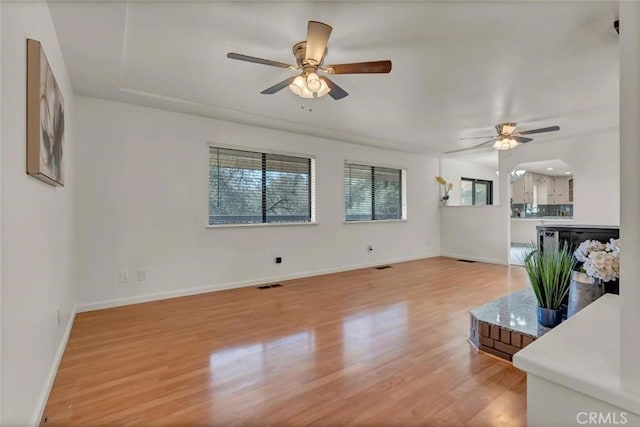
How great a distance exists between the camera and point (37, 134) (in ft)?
5.06

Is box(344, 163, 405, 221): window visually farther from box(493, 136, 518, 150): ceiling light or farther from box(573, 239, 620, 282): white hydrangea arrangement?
box(573, 239, 620, 282): white hydrangea arrangement

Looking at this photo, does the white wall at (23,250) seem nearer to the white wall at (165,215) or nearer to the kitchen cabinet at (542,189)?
the white wall at (165,215)

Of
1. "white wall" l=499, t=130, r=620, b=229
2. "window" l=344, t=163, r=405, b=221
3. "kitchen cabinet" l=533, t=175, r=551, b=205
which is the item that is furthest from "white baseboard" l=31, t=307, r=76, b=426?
"kitchen cabinet" l=533, t=175, r=551, b=205

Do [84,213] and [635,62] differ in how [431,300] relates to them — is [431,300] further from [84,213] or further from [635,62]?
[84,213]

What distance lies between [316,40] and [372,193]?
4453 mm

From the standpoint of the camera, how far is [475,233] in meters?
6.73

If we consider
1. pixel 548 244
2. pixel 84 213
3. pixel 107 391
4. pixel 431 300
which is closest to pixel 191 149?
pixel 84 213

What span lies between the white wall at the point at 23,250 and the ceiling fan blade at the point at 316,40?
142cm

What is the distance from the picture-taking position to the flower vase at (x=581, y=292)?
7.11 feet

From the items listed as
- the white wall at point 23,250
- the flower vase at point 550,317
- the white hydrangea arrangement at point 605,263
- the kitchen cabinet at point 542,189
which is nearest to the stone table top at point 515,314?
the flower vase at point 550,317

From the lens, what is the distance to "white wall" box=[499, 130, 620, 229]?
16.4 ft

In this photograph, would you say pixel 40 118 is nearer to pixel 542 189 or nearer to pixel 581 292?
pixel 581 292

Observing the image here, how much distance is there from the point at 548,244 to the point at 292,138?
12.4 feet

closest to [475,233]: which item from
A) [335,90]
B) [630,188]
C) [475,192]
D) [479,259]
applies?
[479,259]
